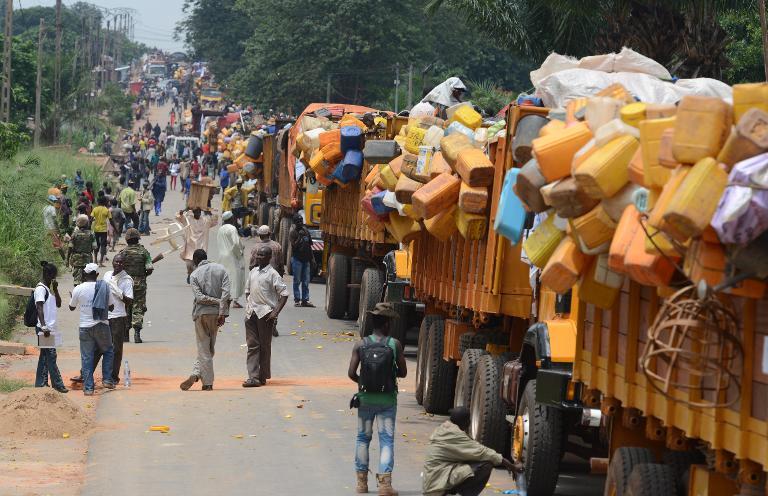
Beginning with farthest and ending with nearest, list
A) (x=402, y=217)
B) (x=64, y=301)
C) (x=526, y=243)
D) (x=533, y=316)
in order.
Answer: (x=64, y=301) → (x=402, y=217) → (x=533, y=316) → (x=526, y=243)

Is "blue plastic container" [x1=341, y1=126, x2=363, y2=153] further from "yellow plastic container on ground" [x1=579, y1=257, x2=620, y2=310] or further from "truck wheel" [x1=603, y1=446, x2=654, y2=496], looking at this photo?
"truck wheel" [x1=603, y1=446, x2=654, y2=496]

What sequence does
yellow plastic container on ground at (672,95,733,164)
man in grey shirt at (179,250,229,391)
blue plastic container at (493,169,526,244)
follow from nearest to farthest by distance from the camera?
yellow plastic container on ground at (672,95,733,164), blue plastic container at (493,169,526,244), man in grey shirt at (179,250,229,391)

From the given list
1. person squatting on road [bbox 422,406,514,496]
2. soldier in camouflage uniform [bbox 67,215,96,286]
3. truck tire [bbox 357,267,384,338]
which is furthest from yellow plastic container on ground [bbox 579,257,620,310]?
soldier in camouflage uniform [bbox 67,215,96,286]

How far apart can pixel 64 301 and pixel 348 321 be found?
5.51 m

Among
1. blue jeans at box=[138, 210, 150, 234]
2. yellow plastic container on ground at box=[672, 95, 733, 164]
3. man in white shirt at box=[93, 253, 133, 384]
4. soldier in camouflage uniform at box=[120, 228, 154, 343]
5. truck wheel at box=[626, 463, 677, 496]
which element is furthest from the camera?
blue jeans at box=[138, 210, 150, 234]

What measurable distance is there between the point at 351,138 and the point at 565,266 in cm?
1549

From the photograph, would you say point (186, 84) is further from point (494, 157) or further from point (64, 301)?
point (494, 157)

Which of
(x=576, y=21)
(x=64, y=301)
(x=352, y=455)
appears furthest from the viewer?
(x=576, y=21)

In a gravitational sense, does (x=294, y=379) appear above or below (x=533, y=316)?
below

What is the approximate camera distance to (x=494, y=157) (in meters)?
13.8

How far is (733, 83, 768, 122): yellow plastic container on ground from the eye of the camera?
6570mm

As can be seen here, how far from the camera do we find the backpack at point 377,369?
11820 mm

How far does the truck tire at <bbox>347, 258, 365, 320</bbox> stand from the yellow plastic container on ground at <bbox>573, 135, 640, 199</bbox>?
17313 millimetres

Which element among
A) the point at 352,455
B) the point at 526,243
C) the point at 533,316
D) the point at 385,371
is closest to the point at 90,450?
the point at 352,455
